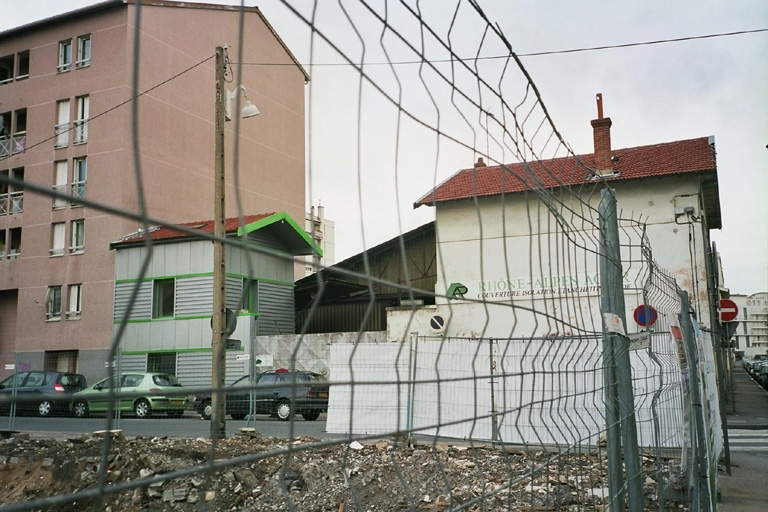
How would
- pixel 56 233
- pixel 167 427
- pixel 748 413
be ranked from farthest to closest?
pixel 748 413 → pixel 56 233 → pixel 167 427

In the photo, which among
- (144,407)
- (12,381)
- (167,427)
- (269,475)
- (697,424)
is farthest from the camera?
(12,381)

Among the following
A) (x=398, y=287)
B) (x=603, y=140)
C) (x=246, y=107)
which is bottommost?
(x=398, y=287)

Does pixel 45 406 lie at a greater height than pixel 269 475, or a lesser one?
greater

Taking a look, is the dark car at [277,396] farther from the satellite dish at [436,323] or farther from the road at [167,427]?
the satellite dish at [436,323]

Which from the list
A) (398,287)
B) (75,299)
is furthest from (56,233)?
(398,287)

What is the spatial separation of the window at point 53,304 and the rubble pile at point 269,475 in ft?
22.9

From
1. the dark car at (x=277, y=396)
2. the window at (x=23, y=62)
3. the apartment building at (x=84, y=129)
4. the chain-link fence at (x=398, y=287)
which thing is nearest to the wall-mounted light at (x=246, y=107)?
the chain-link fence at (x=398, y=287)

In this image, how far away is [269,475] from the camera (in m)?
8.69

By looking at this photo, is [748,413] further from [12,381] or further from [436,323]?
[12,381]

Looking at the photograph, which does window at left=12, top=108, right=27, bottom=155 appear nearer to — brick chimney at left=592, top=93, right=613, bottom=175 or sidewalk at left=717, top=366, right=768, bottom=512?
sidewalk at left=717, top=366, right=768, bottom=512

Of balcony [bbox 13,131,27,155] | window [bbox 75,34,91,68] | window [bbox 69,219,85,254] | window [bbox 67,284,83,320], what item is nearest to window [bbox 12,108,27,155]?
balcony [bbox 13,131,27,155]

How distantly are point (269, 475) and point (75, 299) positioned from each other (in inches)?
504

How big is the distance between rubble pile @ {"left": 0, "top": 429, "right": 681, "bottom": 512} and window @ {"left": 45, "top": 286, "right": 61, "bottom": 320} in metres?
6.97

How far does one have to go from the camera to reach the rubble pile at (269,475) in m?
7.20
